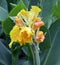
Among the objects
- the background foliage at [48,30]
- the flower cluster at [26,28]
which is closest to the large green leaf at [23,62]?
the background foliage at [48,30]

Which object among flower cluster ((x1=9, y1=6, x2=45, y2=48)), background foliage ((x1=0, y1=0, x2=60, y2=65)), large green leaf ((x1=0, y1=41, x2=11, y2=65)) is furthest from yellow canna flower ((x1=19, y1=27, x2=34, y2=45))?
large green leaf ((x1=0, y1=41, x2=11, y2=65))

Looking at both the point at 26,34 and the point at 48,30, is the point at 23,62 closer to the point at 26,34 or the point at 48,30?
the point at 48,30

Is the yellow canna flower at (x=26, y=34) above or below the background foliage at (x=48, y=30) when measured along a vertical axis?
above

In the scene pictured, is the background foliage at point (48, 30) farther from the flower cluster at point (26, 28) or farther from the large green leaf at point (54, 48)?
the flower cluster at point (26, 28)

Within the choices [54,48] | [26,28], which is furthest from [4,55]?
[26,28]

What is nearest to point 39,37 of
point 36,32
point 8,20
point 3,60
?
point 36,32

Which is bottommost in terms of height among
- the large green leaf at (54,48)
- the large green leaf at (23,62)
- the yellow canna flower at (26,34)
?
the large green leaf at (23,62)

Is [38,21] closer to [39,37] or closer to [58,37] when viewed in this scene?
[39,37]

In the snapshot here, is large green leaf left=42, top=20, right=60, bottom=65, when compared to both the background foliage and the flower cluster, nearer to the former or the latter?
the background foliage
